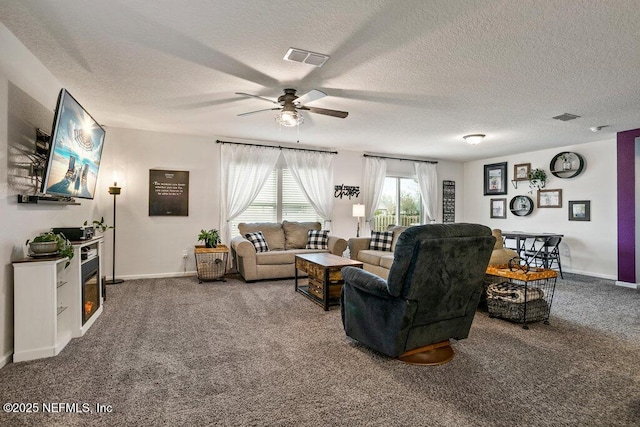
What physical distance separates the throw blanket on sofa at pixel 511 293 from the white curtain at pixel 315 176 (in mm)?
3807

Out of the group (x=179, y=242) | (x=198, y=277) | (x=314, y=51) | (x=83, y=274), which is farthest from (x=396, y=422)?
(x=179, y=242)

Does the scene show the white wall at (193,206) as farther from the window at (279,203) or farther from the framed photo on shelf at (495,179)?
the window at (279,203)

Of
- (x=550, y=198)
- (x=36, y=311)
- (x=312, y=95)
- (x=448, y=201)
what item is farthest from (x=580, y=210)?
(x=36, y=311)

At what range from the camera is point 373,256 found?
216 inches

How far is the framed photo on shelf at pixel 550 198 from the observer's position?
659cm

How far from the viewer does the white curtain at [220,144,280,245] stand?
6.07m

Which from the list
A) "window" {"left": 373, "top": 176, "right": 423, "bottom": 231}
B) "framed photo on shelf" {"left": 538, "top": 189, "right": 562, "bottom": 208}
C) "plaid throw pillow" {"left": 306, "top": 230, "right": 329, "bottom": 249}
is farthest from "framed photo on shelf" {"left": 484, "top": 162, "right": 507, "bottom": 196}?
"plaid throw pillow" {"left": 306, "top": 230, "right": 329, "bottom": 249}

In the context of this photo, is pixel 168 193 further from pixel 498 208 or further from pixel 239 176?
pixel 498 208

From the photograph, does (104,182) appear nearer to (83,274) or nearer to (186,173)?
(186,173)

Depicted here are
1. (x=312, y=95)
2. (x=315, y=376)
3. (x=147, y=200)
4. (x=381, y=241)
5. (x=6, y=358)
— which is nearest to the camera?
(x=315, y=376)

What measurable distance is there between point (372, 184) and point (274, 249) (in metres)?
2.72

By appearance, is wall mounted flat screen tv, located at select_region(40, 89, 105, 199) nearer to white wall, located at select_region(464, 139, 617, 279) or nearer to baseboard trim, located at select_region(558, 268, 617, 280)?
white wall, located at select_region(464, 139, 617, 279)

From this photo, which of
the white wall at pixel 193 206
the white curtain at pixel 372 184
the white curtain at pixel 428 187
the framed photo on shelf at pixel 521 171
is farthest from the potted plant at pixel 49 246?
the framed photo on shelf at pixel 521 171

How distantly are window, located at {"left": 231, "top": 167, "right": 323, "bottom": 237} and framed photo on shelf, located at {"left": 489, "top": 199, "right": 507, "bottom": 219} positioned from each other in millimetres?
4391
